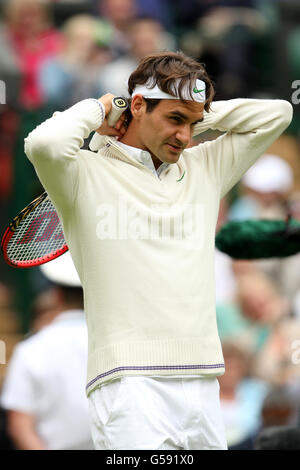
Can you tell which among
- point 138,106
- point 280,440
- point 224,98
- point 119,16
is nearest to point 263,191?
point 224,98

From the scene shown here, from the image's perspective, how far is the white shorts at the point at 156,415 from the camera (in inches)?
141

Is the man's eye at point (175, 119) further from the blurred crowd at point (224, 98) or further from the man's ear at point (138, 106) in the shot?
the blurred crowd at point (224, 98)

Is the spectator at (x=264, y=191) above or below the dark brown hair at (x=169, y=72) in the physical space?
below

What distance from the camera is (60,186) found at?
3.69 m

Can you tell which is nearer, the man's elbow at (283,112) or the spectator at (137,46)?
the man's elbow at (283,112)

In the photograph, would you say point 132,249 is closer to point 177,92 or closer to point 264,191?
point 177,92

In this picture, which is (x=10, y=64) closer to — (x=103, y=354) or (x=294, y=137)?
(x=294, y=137)

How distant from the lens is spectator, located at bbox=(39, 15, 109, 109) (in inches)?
336

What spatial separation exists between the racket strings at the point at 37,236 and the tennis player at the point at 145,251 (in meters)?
0.25

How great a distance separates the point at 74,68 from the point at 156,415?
5497 millimetres

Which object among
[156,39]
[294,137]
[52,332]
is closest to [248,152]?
[52,332]

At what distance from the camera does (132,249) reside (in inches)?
146

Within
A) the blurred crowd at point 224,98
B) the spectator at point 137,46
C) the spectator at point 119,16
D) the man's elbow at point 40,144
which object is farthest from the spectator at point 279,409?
the spectator at point 119,16

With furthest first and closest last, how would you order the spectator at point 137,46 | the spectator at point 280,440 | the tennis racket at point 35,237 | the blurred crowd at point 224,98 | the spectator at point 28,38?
1. the spectator at point 28,38
2. the spectator at point 137,46
3. the blurred crowd at point 224,98
4. the spectator at point 280,440
5. the tennis racket at point 35,237
